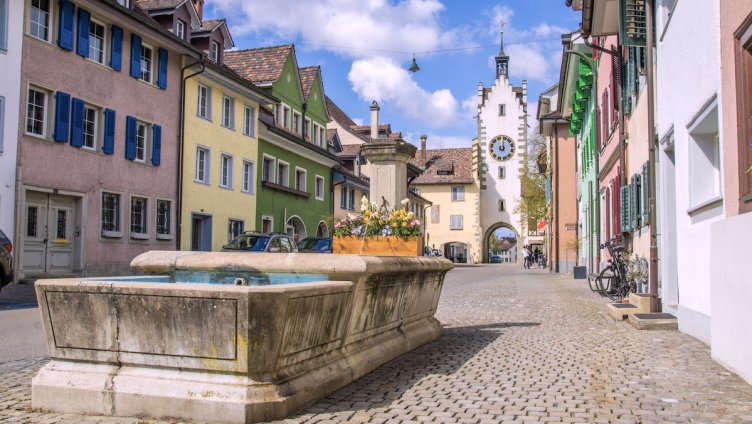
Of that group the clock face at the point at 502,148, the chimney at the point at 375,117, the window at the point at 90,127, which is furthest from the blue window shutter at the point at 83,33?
the clock face at the point at 502,148

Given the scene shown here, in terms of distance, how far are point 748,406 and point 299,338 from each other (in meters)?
3.12

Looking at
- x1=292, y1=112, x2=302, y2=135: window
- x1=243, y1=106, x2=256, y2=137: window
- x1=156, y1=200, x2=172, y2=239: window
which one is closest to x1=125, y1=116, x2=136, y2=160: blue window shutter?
x1=156, y1=200, x2=172, y2=239: window

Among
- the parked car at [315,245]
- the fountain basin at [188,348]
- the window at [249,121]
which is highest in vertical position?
the window at [249,121]

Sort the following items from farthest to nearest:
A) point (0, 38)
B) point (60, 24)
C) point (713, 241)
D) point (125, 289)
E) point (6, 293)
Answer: point (60, 24) < point (0, 38) < point (6, 293) < point (713, 241) < point (125, 289)

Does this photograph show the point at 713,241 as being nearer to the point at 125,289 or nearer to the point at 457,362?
the point at 457,362

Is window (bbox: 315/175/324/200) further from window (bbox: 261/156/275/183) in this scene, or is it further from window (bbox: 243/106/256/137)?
window (bbox: 243/106/256/137)

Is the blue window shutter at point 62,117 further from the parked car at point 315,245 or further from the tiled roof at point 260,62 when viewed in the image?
the tiled roof at point 260,62

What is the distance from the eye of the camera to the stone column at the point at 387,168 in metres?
10.6

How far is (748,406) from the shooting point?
5.01 m

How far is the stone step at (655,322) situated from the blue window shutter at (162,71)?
1852cm

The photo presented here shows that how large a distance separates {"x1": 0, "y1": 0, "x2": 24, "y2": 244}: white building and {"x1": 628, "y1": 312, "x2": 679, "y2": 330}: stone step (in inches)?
572

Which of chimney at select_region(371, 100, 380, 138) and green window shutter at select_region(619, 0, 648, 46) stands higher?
chimney at select_region(371, 100, 380, 138)

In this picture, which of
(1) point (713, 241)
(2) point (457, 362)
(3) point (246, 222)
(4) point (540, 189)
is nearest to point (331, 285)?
(2) point (457, 362)

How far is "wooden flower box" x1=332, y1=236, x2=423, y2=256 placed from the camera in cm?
884
